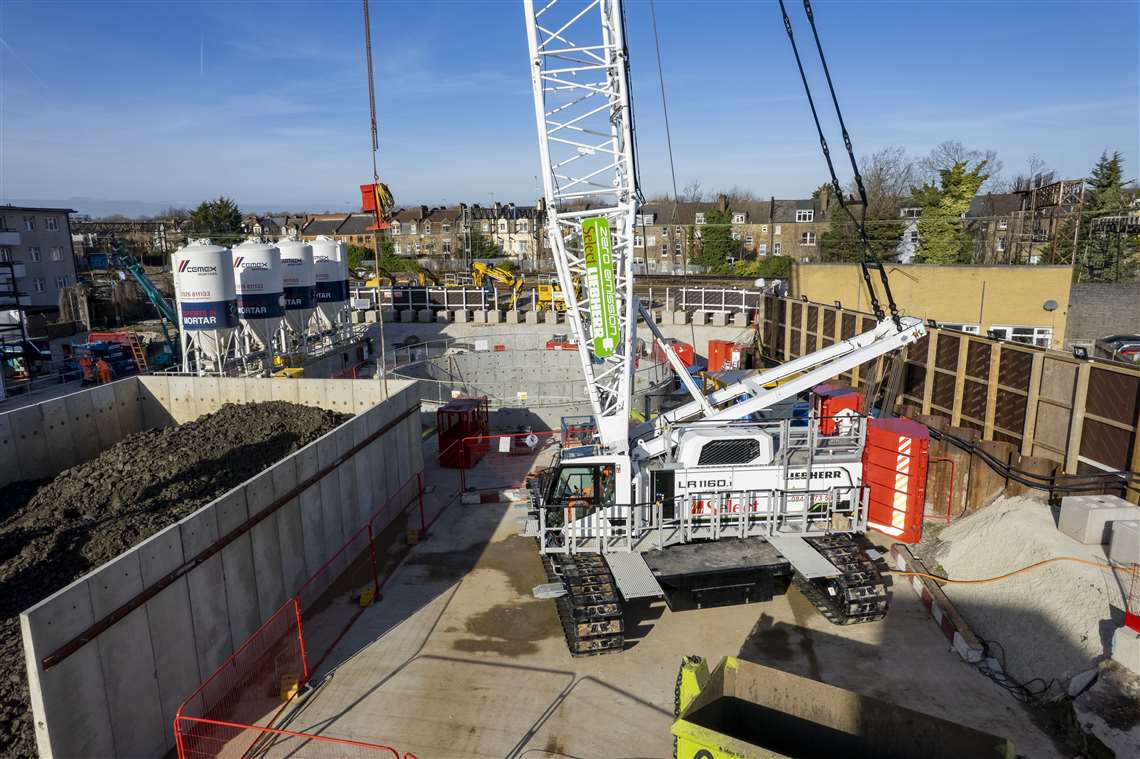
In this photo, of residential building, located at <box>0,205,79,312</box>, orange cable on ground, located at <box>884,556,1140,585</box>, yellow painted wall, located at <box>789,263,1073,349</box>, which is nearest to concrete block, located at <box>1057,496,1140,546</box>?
orange cable on ground, located at <box>884,556,1140,585</box>

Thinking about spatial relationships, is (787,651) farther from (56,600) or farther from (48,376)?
(48,376)

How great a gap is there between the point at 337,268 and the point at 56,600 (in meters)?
28.5

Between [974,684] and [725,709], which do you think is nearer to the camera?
[725,709]

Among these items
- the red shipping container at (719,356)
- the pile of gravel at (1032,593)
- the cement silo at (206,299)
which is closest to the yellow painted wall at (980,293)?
the red shipping container at (719,356)

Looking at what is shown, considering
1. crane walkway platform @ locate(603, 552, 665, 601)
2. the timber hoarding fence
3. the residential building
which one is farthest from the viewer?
the residential building

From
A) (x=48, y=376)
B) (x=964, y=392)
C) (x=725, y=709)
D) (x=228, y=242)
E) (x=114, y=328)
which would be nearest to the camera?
(x=725, y=709)

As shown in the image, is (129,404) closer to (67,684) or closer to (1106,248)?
(67,684)

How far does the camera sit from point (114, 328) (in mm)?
44062

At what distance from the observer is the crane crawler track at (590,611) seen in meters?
10.4

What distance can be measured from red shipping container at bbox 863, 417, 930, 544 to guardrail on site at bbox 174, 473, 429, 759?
9.75m

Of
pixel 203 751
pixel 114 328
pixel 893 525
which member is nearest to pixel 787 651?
pixel 893 525

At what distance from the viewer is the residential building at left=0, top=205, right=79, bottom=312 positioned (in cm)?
4616

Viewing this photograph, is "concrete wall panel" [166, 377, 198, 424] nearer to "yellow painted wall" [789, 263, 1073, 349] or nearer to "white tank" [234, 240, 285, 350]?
"white tank" [234, 240, 285, 350]

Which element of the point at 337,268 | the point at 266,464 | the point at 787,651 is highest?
the point at 337,268
